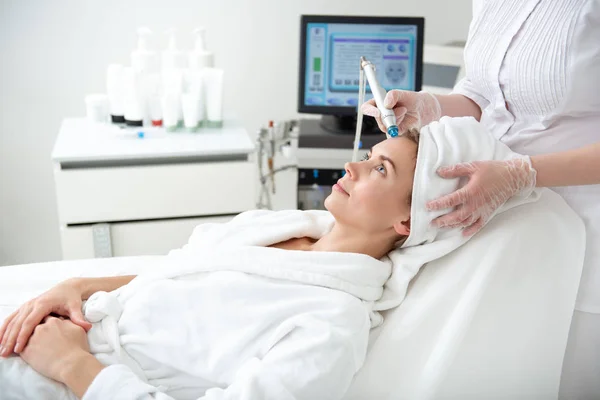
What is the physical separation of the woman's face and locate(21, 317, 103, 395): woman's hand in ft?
1.74

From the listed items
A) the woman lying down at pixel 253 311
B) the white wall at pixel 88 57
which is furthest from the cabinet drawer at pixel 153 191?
the woman lying down at pixel 253 311

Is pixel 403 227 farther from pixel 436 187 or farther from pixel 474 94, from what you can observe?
pixel 474 94

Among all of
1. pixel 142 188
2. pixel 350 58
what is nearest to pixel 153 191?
pixel 142 188

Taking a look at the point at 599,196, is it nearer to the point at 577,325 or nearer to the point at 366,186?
the point at 577,325

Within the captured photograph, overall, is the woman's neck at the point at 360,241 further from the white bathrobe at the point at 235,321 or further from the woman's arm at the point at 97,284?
the woman's arm at the point at 97,284

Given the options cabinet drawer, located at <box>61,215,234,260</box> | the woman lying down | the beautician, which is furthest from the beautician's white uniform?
cabinet drawer, located at <box>61,215,234,260</box>

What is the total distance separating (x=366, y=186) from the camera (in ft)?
3.92

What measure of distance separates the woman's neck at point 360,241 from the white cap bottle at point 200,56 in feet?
4.08

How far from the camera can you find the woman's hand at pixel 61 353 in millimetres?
1032

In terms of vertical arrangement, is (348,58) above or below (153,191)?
above

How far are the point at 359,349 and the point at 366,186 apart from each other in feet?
1.04

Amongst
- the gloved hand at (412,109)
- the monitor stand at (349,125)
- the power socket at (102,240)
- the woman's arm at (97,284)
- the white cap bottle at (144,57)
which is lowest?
the power socket at (102,240)

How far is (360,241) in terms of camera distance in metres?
1.23

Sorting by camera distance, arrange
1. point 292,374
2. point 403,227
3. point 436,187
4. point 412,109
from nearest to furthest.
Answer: point 292,374 < point 436,187 < point 403,227 < point 412,109
